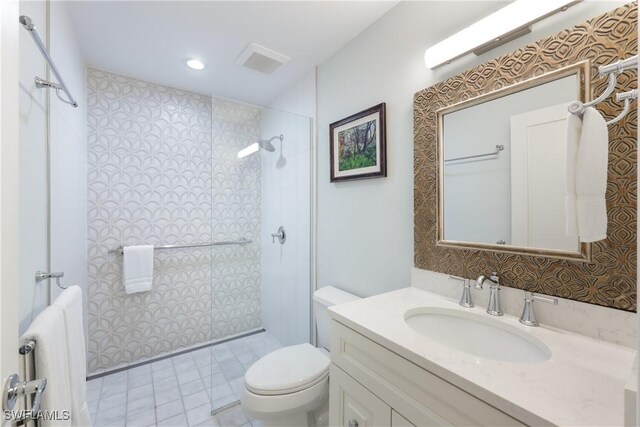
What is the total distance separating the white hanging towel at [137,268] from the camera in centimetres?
213

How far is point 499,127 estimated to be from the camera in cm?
107

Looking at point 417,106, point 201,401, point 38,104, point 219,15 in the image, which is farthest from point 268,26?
point 201,401

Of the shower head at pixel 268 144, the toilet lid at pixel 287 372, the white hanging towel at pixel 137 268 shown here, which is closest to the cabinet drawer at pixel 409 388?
the toilet lid at pixel 287 372

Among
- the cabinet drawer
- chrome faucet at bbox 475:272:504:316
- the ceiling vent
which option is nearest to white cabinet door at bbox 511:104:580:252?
chrome faucet at bbox 475:272:504:316

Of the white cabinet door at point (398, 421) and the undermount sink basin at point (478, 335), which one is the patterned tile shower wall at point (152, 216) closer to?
the undermount sink basin at point (478, 335)

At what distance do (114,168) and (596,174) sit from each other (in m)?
2.84

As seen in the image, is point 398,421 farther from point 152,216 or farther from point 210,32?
point 152,216

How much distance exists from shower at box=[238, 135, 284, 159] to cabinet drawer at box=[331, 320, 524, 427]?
1498 mm

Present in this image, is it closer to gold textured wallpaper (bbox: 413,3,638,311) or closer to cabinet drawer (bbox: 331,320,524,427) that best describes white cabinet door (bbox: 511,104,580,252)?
gold textured wallpaper (bbox: 413,3,638,311)

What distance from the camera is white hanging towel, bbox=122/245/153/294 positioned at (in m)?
2.13

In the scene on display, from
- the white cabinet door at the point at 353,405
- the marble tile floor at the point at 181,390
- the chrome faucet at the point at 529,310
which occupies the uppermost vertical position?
the chrome faucet at the point at 529,310

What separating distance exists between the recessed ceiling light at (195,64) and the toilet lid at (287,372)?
2096 millimetres

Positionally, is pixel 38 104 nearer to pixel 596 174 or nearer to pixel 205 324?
pixel 596 174

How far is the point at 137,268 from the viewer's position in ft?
7.11
